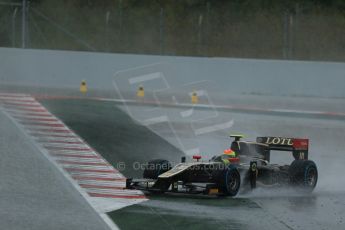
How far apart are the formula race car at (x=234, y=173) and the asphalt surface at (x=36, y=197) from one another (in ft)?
4.10

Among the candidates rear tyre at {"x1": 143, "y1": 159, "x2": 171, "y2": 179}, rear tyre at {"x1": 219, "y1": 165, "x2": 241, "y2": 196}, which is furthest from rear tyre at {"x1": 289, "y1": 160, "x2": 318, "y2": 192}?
rear tyre at {"x1": 143, "y1": 159, "x2": 171, "y2": 179}

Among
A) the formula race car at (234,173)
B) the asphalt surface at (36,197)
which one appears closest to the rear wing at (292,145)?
the formula race car at (234,173)

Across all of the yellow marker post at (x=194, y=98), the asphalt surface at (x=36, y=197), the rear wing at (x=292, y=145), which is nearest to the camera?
the asphalt surface at (x=36, y=197)

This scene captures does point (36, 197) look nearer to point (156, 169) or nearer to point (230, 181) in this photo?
point (156, 169)

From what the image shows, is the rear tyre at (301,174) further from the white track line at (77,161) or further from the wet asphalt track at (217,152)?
the white track line at (77,161)

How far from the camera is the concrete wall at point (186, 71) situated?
29531 millimetres

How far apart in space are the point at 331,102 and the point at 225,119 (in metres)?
5.54

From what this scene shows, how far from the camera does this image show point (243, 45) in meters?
35.1

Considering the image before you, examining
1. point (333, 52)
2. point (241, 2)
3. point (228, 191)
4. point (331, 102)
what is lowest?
point (228, 191)

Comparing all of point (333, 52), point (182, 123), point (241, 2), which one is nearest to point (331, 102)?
point (333, 52)

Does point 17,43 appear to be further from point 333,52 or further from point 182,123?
point 182,123

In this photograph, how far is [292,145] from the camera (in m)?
15.5

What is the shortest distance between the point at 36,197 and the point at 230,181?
3002 mm

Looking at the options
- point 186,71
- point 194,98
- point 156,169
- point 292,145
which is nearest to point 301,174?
point 292,145
